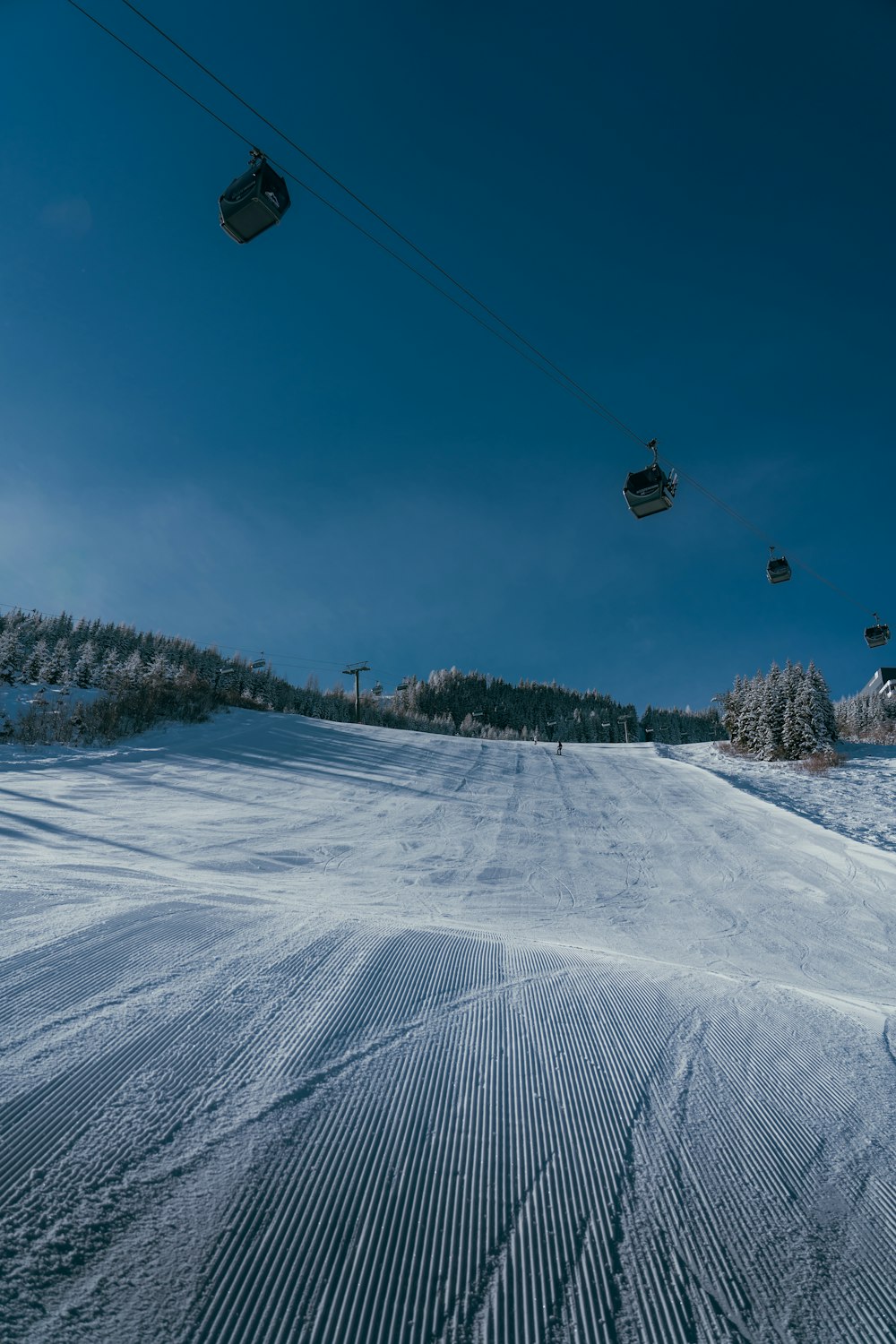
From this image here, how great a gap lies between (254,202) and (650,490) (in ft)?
22.8

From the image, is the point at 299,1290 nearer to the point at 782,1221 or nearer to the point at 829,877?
the point at 782,1221

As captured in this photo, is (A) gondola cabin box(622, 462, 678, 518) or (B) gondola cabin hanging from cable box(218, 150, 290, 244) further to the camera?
(A) gondola cabin box(622, 462, 678, 518)

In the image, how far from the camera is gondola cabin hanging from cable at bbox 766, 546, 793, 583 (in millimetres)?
13883

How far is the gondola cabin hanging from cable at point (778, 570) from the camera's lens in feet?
45.5

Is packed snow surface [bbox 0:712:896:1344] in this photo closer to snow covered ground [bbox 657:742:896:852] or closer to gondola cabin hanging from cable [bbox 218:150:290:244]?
gondola cabin hanging from cable [bbox 218:150:290:244]

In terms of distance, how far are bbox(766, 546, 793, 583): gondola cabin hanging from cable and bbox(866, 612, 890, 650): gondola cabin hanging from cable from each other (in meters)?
4.62

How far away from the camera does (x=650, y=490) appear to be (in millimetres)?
9805

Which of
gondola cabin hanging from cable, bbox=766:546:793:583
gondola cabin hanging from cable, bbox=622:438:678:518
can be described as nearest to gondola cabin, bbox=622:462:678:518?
gondola cabin hanging from cable, bbox=622:438:678:518

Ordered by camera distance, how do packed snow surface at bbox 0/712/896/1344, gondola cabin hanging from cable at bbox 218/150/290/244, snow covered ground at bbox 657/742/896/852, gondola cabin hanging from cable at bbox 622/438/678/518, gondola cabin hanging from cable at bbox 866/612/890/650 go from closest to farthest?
packed snow surface at bbox 0/712/896/1344, gondola cabin hanging from cable at bbox 218/150/290/244, gondola cabin hanging from cable at bbox 622/438/678/518, snow covered ground at bbox 657/742/896/852, gondola cabin hanging from cable at bbox 866/612/890/650

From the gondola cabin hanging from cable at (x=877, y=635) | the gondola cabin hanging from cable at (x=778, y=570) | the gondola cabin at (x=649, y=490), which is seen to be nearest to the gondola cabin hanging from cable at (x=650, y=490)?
the gondola cabin at (x=649, y=490)

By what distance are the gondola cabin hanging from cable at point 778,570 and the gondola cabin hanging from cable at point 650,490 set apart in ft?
18.5

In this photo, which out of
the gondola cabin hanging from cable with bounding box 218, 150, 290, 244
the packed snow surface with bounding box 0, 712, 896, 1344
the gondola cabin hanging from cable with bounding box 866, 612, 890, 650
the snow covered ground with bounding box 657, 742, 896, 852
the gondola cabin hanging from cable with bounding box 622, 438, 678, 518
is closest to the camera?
the packed snow surface with bounding box 0, 712, 896, 1344

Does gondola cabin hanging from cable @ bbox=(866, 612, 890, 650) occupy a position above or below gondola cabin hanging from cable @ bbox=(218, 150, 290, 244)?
below

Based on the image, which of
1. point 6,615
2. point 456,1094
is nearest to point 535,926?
point 456,1094
